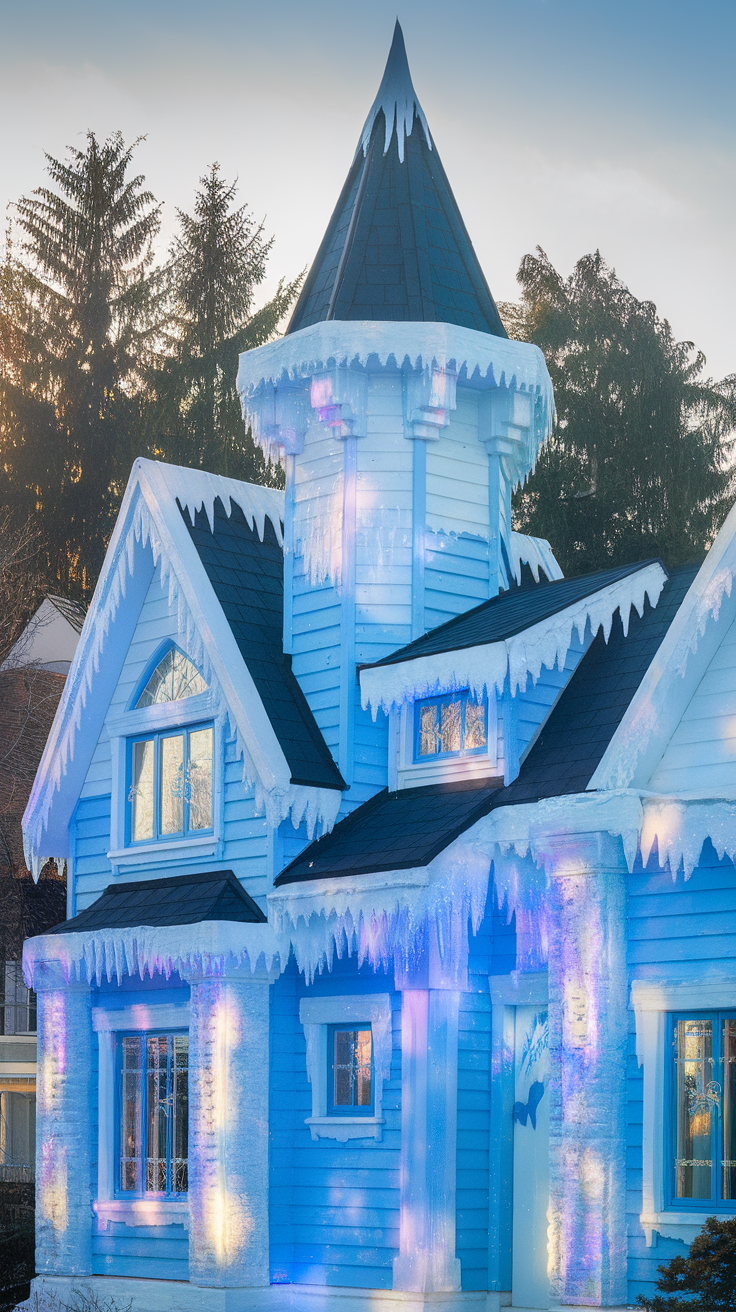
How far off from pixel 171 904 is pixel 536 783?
401 centimetres

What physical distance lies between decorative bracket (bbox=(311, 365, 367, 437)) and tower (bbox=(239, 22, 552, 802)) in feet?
0.05

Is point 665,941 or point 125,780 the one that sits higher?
point 125,780

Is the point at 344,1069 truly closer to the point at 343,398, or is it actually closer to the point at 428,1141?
the point at 428,1141

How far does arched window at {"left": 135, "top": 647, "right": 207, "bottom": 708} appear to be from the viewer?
16.8 meters

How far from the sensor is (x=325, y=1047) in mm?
15211

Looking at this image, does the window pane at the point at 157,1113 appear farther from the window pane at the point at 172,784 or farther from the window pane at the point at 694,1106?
the window pane at the point at 694,1106

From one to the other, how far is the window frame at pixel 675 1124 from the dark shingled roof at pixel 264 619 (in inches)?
→ 172

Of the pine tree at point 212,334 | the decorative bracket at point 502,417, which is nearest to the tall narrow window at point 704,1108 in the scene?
the decorative bracket at point 502,417

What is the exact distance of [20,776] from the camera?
2761 cm

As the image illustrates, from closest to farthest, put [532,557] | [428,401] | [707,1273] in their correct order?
1. [707,1273]
2. [428,401]
3. [532,557]

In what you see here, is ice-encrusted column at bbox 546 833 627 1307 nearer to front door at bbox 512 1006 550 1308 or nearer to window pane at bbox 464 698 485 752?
front door at bbox 512 1006 550 1308

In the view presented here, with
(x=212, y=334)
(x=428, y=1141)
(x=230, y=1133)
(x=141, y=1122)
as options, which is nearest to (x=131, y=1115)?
(x=141, y=1122)

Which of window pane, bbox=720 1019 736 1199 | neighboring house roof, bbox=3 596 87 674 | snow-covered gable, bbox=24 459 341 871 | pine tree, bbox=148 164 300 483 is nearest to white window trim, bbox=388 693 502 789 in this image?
snow-covered gable, bbox=24 459 341 871

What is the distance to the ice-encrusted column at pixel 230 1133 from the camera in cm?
1466
